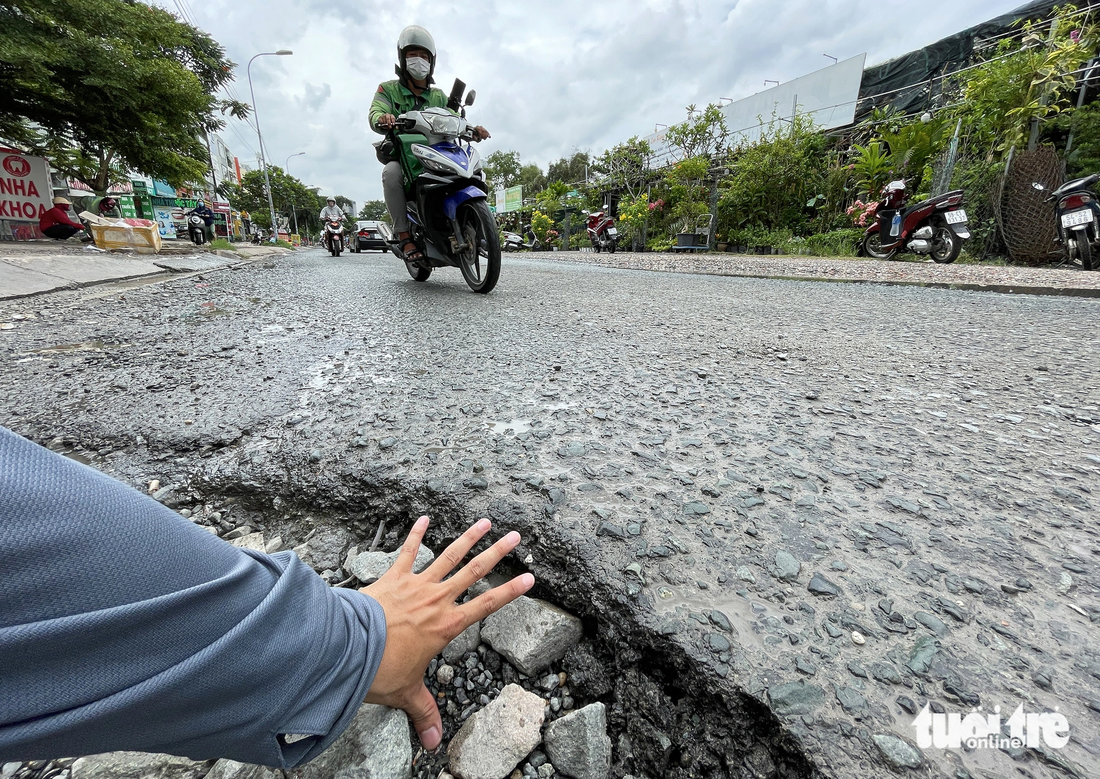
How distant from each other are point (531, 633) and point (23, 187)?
13.8m

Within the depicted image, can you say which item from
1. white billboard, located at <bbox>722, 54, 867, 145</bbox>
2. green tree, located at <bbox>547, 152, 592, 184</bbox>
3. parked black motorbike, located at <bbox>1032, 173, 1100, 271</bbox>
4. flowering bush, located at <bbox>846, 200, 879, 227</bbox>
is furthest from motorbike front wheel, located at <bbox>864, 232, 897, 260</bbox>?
green tree, located at <bbox>547, 152, 592, 184</bbox>

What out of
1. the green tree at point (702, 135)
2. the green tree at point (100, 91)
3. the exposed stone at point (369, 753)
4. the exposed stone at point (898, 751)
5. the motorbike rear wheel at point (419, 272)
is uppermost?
the green tree at point (702, 135)

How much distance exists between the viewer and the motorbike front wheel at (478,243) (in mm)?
3564

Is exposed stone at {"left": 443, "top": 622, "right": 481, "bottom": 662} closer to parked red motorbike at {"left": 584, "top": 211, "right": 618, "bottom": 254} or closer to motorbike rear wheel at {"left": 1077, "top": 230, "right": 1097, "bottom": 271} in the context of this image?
motorbike rear wheel at {"left": 1077, "top": 230, "right": 1097, "bottom": 271}

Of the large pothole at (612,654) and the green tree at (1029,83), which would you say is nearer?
the large pothole at (612,654)

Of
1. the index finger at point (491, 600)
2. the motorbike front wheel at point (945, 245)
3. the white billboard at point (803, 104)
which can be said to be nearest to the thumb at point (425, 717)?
the index finger at point (491, 600)

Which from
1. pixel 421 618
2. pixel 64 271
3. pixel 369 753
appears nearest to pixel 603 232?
pixel 64 271

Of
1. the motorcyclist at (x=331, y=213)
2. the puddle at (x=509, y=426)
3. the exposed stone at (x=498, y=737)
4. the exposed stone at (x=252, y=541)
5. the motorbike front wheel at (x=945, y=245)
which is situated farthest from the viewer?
the motorcyclist at (x=331, y=213)

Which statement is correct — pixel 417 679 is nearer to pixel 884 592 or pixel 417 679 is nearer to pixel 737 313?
pixel 884 592

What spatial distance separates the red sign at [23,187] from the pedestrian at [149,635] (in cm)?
1355

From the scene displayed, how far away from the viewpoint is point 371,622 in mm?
605

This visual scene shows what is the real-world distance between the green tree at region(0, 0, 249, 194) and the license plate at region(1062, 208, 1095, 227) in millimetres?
12612

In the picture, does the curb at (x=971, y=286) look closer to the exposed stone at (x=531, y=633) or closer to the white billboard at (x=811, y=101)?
the exposed stone at (x=531, y=633)

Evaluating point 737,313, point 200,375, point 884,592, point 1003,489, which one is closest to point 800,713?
point 884,592
